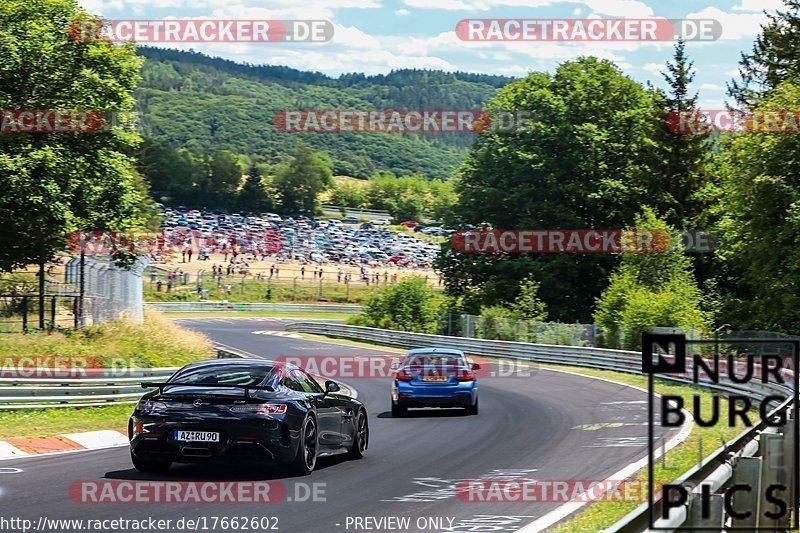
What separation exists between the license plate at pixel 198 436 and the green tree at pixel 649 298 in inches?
1210

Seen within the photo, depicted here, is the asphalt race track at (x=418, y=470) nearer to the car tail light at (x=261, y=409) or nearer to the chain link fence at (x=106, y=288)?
the car tail light at (x=261, y=409)

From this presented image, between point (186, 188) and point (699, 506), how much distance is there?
160493mm

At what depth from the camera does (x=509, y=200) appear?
2372 inches

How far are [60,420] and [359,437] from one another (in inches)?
302

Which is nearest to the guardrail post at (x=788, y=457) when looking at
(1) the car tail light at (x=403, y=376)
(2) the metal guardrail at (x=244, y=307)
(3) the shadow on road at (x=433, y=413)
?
(1) the car tail light at (x=403, y=376)

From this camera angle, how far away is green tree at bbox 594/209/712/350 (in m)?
41.9

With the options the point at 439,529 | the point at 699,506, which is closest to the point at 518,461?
the point at 439,529

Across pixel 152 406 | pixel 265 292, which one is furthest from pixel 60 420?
pixel 265 292

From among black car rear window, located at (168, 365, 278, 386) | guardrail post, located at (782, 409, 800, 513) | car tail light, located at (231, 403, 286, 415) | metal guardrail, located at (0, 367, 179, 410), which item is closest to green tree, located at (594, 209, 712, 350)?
metal guardrail, located at (0, 367, 179, 410)

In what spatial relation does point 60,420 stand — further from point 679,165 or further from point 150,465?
point 679,165

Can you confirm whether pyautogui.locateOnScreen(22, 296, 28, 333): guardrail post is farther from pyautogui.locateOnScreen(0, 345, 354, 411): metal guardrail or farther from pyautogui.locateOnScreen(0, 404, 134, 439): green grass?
pyautogui.locateOnScreen(0, 404, 134, 439): green grass

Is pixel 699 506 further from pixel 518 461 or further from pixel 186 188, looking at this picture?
pixel 186 188

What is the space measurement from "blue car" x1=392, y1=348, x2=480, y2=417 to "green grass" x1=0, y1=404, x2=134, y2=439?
5440 millimetres

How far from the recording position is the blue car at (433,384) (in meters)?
21.6
